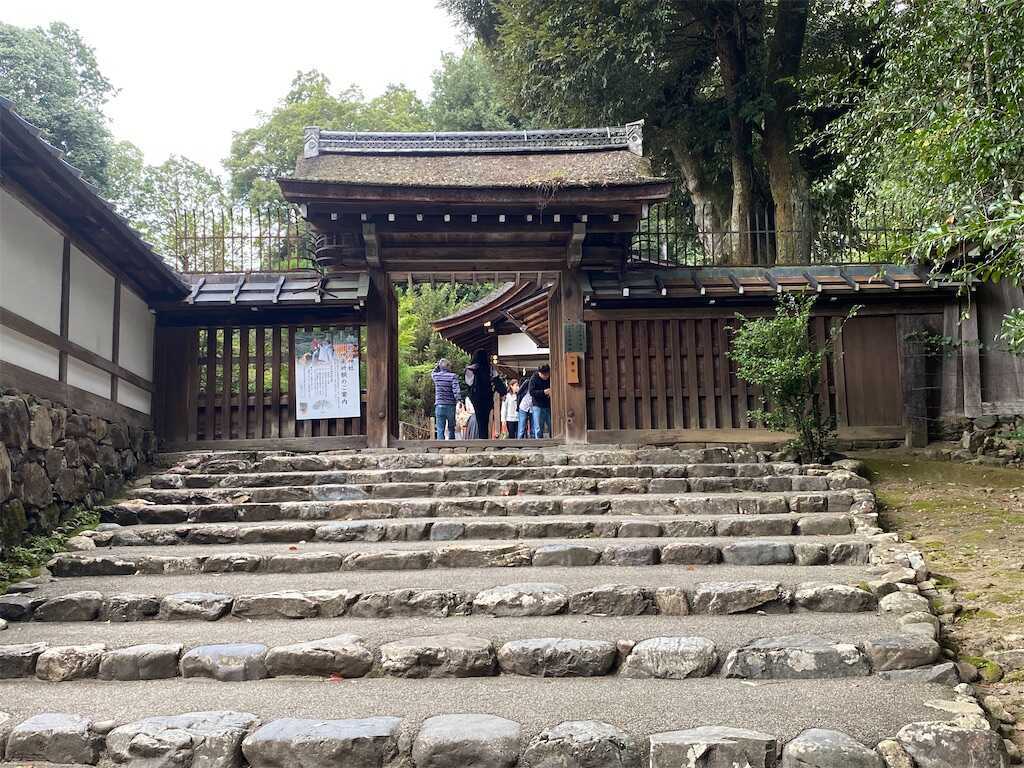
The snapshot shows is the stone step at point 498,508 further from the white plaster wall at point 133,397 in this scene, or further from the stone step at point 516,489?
the white plaster wall at point 133,397

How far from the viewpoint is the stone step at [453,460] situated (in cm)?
939

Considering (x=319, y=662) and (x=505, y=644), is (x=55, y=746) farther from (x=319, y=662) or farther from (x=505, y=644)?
(x=505, y=644)

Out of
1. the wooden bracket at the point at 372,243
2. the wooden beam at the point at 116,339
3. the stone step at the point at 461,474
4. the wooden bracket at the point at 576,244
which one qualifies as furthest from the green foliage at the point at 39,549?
the wooden bracket at the point at 576,244

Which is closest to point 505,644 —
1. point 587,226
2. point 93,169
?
point 587,226

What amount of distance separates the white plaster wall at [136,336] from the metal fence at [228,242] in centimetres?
123

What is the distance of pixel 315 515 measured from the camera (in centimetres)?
762

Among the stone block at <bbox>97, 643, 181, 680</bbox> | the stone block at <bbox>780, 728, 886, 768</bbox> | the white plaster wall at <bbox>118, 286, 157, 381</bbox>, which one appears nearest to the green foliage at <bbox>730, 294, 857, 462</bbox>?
the stone block at <bbox>780, 728, 886, 768</bbox>

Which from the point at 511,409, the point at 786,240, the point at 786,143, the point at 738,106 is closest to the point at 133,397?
the point at 511,409

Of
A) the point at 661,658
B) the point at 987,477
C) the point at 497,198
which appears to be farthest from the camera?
the point at 497,198

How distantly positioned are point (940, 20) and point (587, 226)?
4.69 metres

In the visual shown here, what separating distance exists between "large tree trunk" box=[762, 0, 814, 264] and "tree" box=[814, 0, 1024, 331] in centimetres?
529

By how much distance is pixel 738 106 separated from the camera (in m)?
14.9

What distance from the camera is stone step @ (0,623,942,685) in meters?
4.36

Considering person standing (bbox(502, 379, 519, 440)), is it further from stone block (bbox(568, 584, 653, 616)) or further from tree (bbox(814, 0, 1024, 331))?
stone block (bbox(568, 584, 653, 616))
